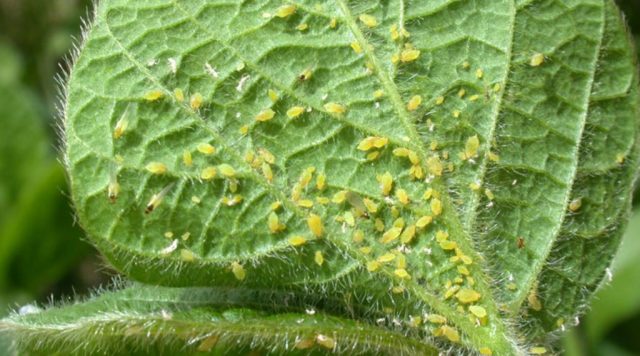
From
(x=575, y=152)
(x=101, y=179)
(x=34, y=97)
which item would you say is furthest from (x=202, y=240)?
(x=34, y=97)

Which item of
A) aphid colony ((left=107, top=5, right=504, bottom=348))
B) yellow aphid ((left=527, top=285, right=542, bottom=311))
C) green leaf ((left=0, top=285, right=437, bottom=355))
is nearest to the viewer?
green leaf ((left=0, top=285, right=437, bottom=355))

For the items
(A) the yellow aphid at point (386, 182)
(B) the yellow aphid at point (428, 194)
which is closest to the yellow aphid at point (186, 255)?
(A) the yellow aphid at point (386, 182)

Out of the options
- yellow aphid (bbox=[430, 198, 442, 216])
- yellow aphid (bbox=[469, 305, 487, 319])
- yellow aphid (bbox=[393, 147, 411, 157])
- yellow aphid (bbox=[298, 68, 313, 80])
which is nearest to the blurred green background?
yellow aphid (bbox=[469, 305, 487, 319])

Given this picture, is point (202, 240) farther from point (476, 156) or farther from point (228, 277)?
point (476, 156)

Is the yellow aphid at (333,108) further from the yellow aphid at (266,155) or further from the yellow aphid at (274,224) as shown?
the yellow aphid at (274,224)

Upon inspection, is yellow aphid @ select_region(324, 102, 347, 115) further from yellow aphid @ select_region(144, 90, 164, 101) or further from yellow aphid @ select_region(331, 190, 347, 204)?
yellow aphid @ select_region(144, 90, 164, 101)

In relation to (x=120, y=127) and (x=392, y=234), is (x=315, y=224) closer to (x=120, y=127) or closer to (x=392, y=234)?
(x=392, y=234)
